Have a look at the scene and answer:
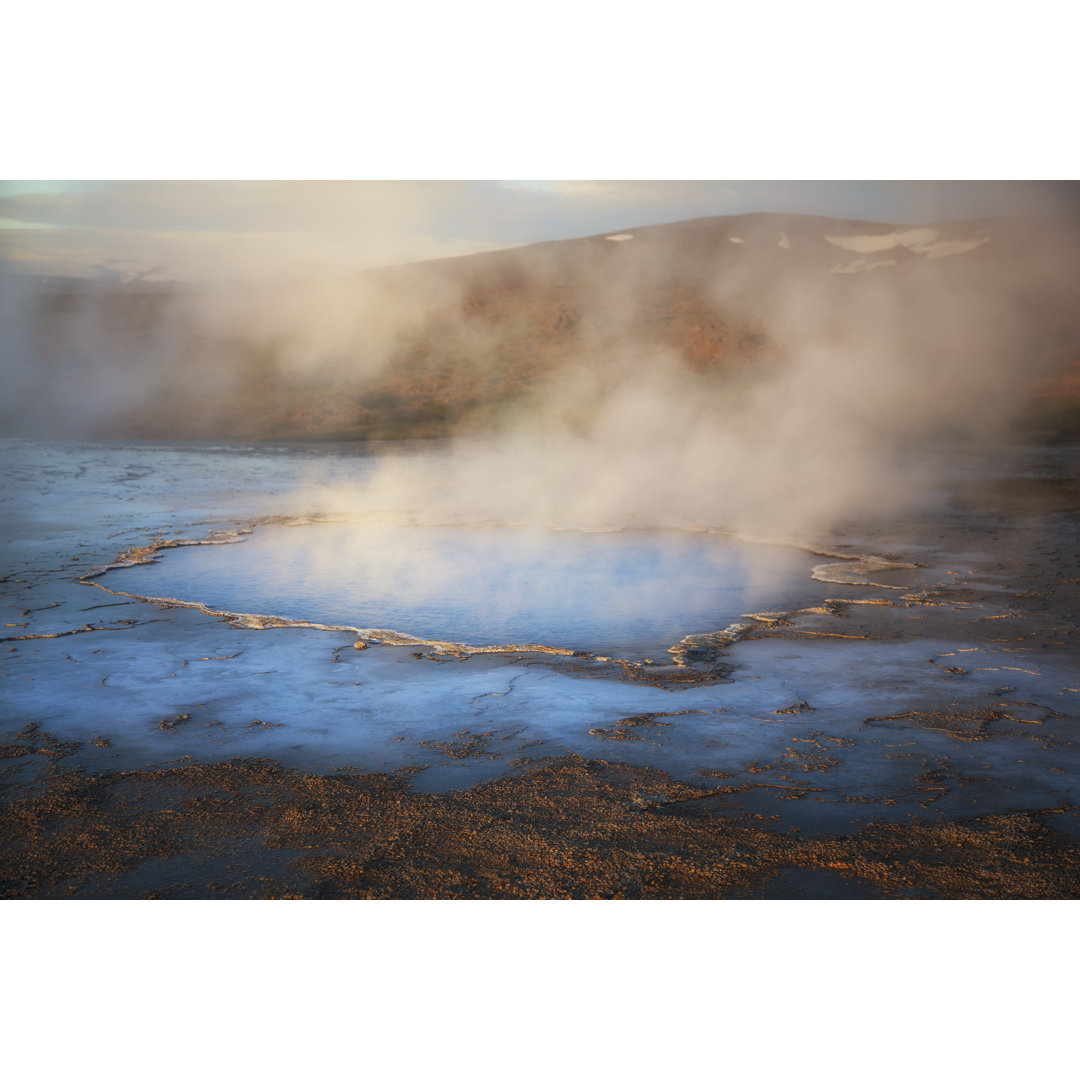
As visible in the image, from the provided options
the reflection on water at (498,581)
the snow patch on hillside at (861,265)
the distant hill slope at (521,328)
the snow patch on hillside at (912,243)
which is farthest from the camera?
the distant hill slope at (521,328)

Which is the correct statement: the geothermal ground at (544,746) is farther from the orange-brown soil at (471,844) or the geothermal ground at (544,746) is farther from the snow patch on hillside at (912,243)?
the snow patch on hillside at (912,243)

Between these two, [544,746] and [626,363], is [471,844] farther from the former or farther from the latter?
[626,363]

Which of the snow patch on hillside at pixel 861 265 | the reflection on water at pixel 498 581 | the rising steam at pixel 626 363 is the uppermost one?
the snow patch on hillside at pixel 861 265

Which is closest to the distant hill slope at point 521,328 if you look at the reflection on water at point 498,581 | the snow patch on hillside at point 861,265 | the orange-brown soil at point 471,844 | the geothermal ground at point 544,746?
the snow patch on hillside at point 861,265

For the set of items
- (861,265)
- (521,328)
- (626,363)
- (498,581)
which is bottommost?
(498,581)

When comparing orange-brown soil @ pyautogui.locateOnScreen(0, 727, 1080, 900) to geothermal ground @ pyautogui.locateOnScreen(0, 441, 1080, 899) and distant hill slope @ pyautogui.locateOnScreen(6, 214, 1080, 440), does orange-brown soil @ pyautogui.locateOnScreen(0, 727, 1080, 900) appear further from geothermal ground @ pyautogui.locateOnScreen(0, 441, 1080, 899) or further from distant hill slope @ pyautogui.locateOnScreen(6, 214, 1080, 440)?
distant hill slope @ pyautogui.locateOnScreen(6, 214, 1080, 440)

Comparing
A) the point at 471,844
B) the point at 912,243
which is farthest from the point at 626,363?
the point at 471,844
